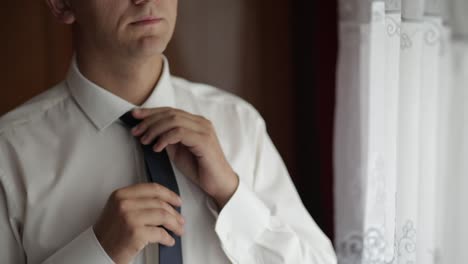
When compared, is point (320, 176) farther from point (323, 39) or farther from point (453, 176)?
point (453, 176)

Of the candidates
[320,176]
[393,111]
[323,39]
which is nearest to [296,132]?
[320,176]

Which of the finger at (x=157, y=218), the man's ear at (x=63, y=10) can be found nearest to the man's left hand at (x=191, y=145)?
the finger at (x=157, y=218)

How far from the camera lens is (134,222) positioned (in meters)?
0.98

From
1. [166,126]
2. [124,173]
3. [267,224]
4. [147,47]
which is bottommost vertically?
[267,224]

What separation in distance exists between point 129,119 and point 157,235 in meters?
0.23

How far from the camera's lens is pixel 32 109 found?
1.16 meters

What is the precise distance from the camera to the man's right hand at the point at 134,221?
3.22 ft

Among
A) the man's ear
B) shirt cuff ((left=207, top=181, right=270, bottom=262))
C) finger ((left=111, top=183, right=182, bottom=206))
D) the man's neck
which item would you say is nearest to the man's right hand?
finger ((left=111, top=183, right=182, bottom=206))

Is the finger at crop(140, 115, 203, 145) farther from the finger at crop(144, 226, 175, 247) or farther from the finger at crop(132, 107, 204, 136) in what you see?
the finger at crop(144, 226, 175, 247)

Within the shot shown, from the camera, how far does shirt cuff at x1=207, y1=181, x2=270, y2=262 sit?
108 cm

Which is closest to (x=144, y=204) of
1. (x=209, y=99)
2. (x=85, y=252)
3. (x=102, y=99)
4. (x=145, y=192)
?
(x=145, y=192)

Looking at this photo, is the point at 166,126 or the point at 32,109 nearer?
the point at 166,126

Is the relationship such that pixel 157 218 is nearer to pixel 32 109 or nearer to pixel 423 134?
pixel 32 109

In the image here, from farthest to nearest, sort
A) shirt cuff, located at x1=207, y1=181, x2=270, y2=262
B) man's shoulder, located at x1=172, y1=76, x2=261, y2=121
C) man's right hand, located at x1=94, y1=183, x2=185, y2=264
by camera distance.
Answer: man's shoulder, located at x1=172, y1=76, x2=261, y2=121 → shirt cuff, located at x1=207, y1=181, x2=270, y2=262 → man's right hand, located at x1=94, y1=183, x2=185, y2=264
